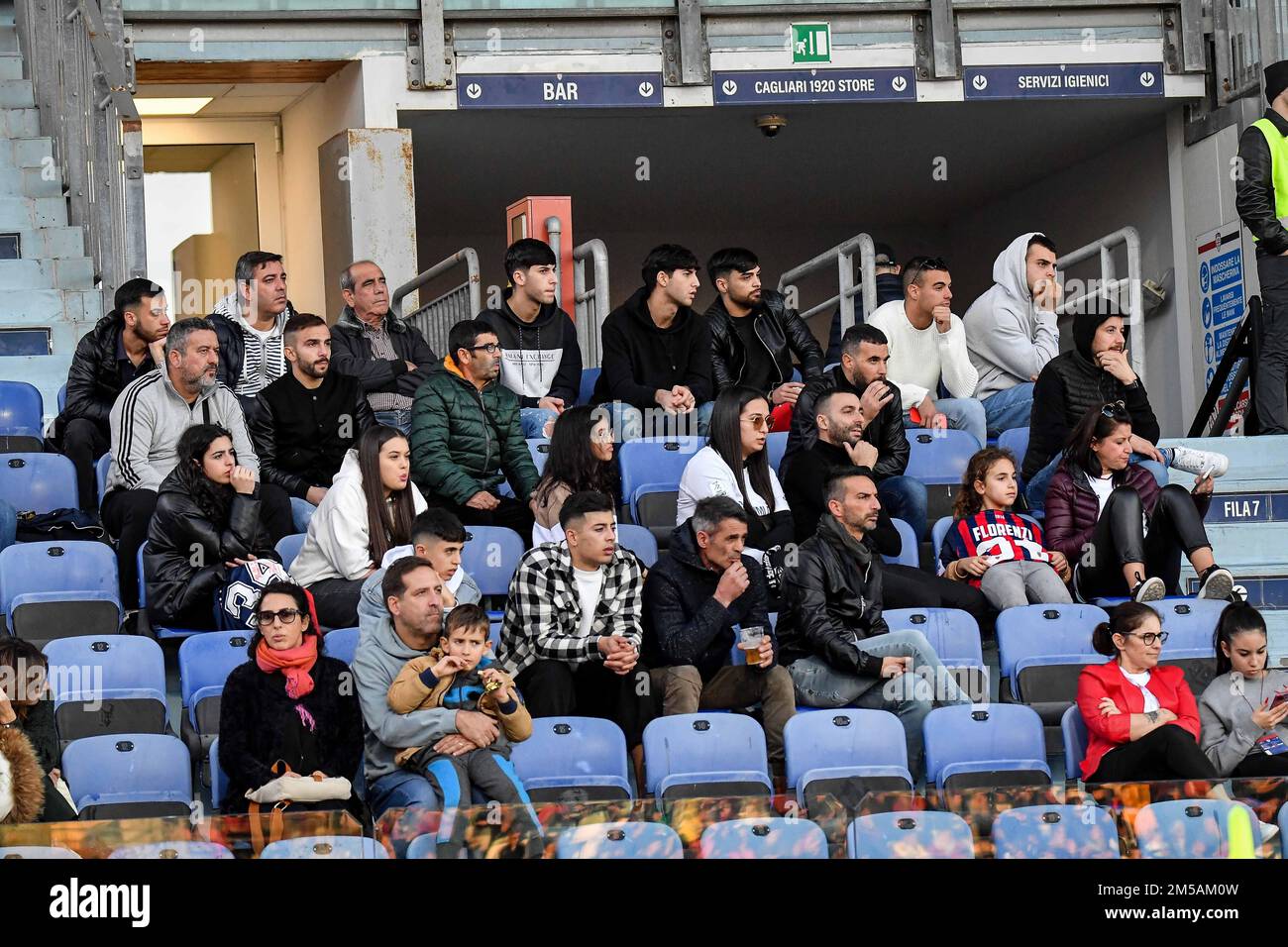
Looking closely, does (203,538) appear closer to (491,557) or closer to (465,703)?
(491,557)

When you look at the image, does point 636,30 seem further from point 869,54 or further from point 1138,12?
point 1138,12

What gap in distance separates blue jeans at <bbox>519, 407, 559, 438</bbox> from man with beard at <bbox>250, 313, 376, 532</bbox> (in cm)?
90

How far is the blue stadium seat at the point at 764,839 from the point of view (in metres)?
5.17

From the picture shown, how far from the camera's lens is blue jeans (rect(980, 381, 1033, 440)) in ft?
29.6

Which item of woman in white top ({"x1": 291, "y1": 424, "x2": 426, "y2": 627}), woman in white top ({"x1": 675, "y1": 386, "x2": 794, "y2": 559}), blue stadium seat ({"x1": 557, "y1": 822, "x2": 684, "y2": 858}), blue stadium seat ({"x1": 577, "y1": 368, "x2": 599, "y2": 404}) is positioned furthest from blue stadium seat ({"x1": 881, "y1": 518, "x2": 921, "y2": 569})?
blue stadium seat ({"x1": 557, "y1": 822, "x2": 684, "y2": 858})

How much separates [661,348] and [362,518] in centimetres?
215

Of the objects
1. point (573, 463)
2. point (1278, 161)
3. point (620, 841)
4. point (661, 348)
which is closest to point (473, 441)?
point (573, 463)

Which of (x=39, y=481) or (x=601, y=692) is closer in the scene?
(x=601, y=692)

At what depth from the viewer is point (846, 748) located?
6254mm

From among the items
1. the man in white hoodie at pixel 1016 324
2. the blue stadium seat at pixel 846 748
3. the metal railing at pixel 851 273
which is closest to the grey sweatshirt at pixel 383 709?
the blue stadium seat at pixel 846 748

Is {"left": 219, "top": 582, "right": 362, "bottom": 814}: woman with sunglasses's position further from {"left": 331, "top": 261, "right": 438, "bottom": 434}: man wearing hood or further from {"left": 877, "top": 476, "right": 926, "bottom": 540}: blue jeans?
{"left": 877, "top": 476, "right": 926, "bottom": 540}: blue jeans

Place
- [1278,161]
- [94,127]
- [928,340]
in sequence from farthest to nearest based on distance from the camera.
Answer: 1. [94,127]
2. [1278,161]
3. [928,340]

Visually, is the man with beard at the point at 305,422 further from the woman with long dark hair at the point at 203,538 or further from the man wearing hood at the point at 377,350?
the woman with long dark hair at the point at 203,538
